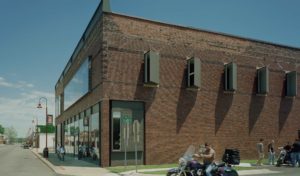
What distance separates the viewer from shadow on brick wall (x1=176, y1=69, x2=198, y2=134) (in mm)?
31453

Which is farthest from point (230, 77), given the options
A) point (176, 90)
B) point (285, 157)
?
point (285, 157)

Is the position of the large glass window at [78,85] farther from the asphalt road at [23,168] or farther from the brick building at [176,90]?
the asphalt road at [23,168]

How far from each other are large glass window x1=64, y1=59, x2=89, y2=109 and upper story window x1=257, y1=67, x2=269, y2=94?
1349 cm

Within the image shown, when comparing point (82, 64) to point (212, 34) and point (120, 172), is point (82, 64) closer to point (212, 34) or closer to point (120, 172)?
point (212, 34)

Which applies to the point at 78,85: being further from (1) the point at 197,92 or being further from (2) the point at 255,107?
(2) the point at 255,107

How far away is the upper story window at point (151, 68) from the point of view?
2986 centimetres

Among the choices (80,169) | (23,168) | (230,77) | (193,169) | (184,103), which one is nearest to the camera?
(193,169)

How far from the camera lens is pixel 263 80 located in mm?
35469

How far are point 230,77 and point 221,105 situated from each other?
7.21ft

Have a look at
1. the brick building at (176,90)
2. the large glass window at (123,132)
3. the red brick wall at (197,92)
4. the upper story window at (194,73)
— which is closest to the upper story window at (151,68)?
the brick building at (176,90)

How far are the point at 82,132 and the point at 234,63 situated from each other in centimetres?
1451

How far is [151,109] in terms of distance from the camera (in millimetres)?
30438

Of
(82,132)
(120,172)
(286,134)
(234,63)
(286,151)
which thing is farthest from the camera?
(82,132)

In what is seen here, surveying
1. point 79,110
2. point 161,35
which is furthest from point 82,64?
point 161,35
